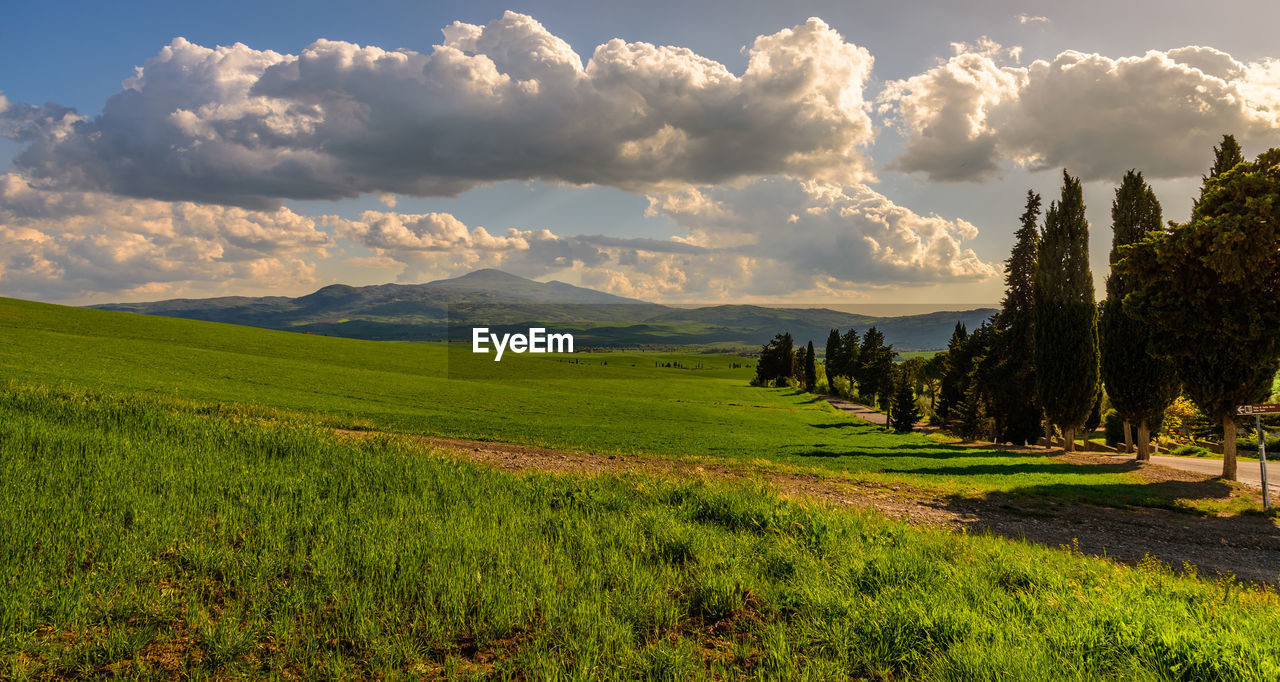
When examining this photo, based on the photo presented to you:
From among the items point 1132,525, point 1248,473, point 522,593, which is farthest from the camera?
point 1248,473

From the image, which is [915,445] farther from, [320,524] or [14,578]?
[14,578]

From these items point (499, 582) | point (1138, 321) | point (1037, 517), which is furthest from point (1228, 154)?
point (499, 582)

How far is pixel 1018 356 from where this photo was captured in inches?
1738

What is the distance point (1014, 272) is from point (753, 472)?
42.5 metres

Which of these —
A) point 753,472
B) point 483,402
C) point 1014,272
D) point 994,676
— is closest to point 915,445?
point 1014,272

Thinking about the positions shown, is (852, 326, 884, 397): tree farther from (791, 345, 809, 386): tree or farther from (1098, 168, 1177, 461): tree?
(1098, 168, 1177, 461): tree

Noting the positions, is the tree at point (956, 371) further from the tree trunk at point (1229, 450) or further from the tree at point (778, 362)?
the tree at point (778, 362)

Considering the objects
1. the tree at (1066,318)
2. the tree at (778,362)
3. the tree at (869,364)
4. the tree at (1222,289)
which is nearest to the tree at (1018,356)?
the tree at (1066,318)

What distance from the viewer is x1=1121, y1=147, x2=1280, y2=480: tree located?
721 inches

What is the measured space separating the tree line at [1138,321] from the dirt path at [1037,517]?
5.67m

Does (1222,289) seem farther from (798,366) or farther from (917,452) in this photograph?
(798,366)

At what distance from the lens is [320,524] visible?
7.59 m

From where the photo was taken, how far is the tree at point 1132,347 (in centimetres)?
2934

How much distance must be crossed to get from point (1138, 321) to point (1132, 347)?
5182 millimetres
